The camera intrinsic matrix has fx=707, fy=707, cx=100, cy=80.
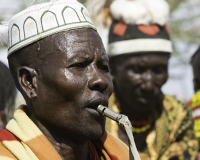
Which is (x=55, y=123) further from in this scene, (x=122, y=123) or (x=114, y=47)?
(x=114, y=47)

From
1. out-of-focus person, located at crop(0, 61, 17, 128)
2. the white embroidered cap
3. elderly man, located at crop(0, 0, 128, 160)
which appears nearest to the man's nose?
elderly man, located at crop(0, 0, 128, 160)

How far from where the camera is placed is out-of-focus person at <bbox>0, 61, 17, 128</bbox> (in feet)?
19.4

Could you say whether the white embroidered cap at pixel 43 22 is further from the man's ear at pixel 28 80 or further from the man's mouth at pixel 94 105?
the man's mouth at pixel 94 105

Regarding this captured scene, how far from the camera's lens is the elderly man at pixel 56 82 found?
3830mm

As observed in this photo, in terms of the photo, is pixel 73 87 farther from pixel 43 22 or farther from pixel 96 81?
pixel 43 22

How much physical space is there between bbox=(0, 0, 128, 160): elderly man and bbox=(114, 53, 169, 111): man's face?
8.31 feet

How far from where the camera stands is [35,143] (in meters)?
3.83

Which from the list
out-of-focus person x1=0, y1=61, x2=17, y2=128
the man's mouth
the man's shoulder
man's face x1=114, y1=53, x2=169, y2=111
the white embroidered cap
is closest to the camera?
the man's mouth

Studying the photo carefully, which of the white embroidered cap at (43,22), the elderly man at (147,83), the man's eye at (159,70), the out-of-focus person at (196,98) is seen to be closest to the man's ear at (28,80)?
the white embroidered cap at (43,22)

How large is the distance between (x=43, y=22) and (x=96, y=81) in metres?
0.46

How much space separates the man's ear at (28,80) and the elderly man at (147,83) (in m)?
2.63

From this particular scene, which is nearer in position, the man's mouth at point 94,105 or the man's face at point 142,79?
the man's mouth at point 94,105

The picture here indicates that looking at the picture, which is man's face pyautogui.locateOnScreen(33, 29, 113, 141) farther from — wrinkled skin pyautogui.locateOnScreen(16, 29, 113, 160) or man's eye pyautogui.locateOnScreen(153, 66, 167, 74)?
man's eye pyautogui.locateOnScreen(153, 66, 167, 74)

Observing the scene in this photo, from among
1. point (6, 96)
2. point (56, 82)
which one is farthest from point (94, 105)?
point (6, 96)
